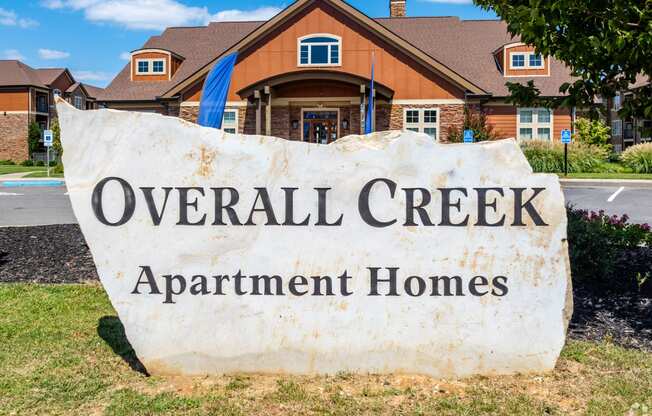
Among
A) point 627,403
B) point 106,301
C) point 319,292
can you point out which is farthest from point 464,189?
point 106,301

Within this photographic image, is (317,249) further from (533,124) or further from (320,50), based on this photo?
(533,124)

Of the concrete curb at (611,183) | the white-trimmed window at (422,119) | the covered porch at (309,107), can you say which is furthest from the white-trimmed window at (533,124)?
the concrete curb at (611,183)

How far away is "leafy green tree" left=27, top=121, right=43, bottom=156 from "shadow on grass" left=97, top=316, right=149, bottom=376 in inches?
1921

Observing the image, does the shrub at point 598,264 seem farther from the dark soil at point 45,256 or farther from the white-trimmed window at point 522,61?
the white-trimmed window at point 522,61

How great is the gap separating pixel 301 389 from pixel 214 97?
6226 mm

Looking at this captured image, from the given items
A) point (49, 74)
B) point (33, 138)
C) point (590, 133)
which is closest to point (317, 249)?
point (590, 133)

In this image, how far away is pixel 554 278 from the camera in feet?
12.5

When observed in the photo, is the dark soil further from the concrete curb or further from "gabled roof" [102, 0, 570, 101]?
"gabled roof" [102, 0, 570, 101]

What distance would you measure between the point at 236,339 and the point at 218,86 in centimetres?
595

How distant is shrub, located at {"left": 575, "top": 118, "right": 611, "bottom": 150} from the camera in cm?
3165

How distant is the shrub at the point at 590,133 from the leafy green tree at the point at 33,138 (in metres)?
39.7

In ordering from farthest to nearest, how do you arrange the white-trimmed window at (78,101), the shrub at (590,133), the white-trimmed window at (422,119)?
the white-trimmed window at (78,101) < the shrub at (590,133) < the white-trimmed window at (422,119)

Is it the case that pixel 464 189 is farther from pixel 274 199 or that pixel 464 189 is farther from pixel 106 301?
pixel 106 301

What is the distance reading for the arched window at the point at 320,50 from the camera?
27.6m
